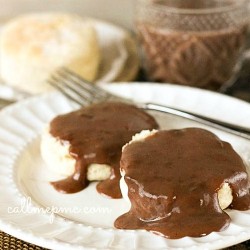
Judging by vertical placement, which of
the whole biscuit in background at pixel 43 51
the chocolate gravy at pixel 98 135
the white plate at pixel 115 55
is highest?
the chocolate gravy at pixel 98 135

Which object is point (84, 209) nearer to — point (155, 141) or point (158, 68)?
point (155, 141)

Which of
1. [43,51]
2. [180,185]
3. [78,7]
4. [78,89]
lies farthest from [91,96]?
[78,7]

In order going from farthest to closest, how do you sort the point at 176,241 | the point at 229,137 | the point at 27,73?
the point at 27,73 < the point at 229,137 < the point at 176,241

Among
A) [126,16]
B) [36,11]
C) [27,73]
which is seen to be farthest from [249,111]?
[36,11]

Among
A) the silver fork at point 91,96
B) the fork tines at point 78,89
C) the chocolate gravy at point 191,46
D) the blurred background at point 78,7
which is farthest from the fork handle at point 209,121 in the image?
the blurred background at point 78,7

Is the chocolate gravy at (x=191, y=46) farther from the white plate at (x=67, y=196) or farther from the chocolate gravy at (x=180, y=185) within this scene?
the chocolate gravy at (x=180, y=185)

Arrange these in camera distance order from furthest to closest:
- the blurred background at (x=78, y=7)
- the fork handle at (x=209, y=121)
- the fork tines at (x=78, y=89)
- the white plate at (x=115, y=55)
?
the blurred background at (x=78, y=7) → the white plate at (x=115, y=55) → the fork tines at (x=78, y=89) → the fork handle at (x=209, y=121)
